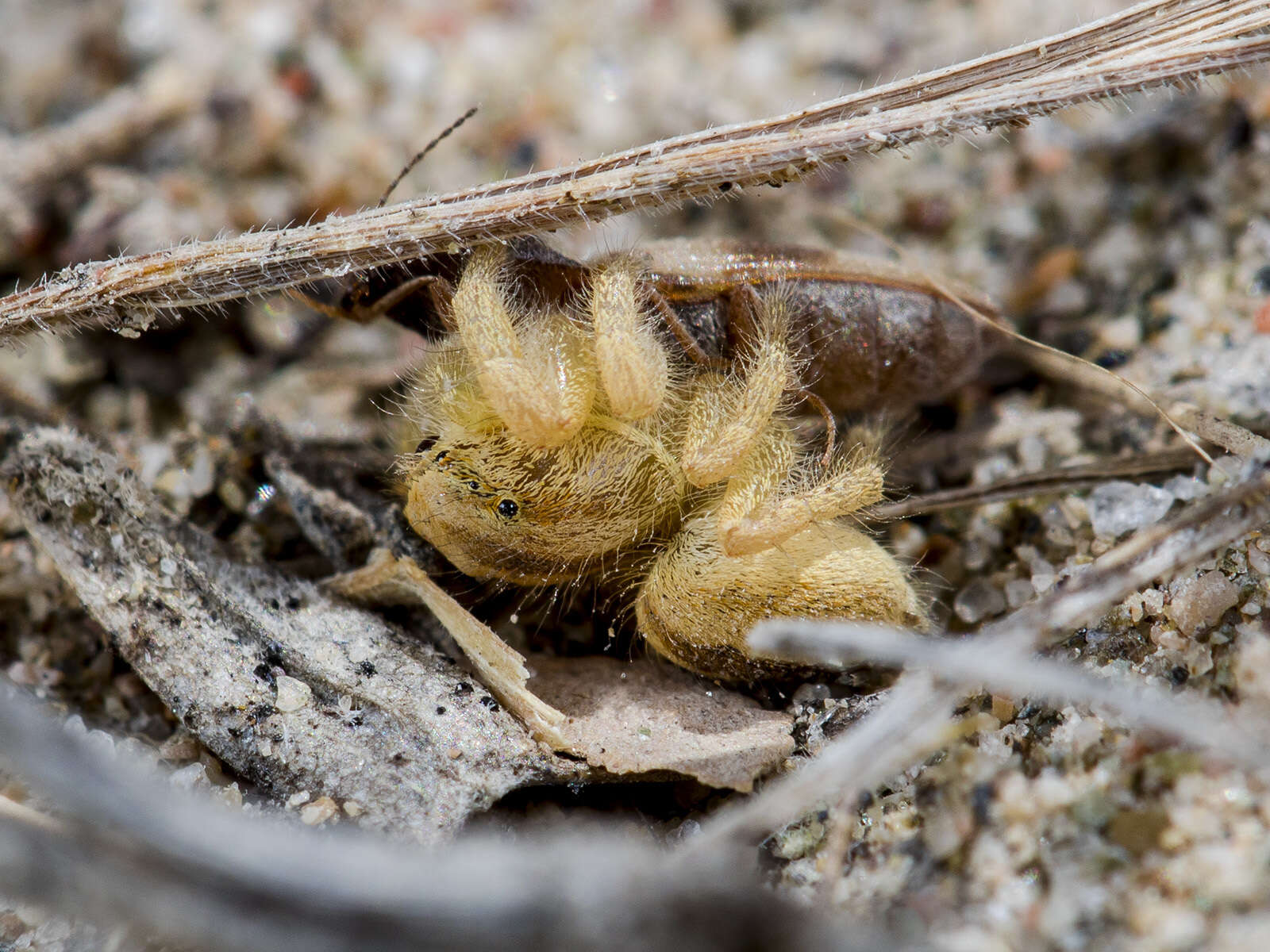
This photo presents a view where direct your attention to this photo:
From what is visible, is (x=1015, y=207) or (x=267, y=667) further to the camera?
(x=1015, y=207)

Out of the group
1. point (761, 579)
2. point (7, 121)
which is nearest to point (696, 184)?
point (761, 579)

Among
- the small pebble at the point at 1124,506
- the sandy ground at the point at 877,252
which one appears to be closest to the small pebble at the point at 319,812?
the sandy ground at the point at 877,252

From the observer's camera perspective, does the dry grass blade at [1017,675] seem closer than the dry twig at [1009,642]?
Yes

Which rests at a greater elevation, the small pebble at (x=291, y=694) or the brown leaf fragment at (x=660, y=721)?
the small pebble at (x=291, y=694)

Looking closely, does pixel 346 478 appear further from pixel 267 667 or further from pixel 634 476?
pixel 634 476

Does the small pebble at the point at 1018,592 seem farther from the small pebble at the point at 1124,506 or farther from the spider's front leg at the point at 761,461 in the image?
the spider's front leg at the point at 761,461

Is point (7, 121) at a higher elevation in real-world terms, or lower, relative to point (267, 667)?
higher
